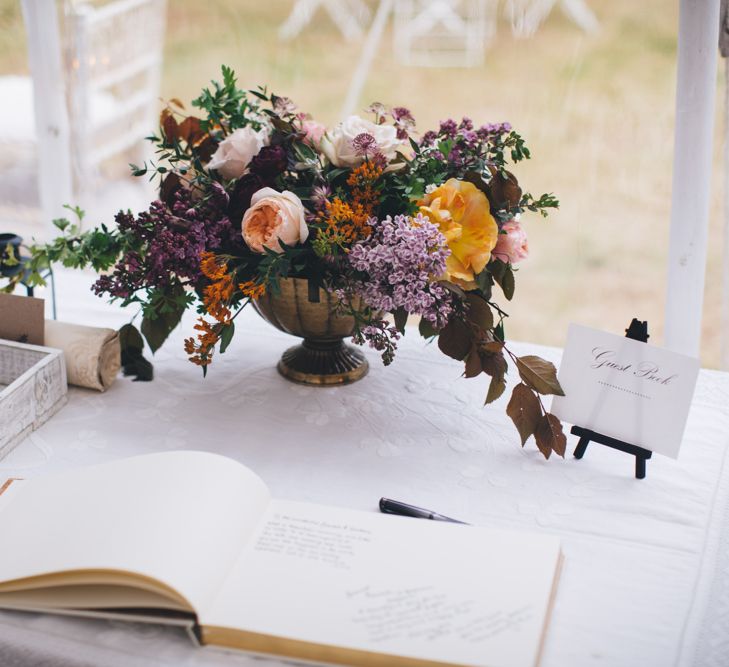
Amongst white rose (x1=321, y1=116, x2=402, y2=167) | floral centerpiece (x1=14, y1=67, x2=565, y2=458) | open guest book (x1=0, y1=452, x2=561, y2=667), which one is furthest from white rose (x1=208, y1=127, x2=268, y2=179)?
open guest book (x1=0, y1=452, x2=561, y2=667)

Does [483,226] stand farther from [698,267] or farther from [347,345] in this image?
[698,267]

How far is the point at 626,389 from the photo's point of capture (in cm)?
101

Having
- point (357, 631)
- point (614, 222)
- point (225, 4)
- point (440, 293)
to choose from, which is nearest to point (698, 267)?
point (440, 293)

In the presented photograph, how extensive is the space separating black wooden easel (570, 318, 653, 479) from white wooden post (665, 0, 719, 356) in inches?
23.8

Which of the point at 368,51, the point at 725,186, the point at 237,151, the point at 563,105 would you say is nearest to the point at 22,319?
the point at 237,151

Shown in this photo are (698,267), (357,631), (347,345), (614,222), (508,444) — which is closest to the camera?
(357,631)

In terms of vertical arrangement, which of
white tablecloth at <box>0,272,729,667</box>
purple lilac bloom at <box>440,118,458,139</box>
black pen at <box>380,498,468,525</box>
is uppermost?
purple lilac bloom at <box>440,118,458,139</box>

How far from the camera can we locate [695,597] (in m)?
A: 0.81

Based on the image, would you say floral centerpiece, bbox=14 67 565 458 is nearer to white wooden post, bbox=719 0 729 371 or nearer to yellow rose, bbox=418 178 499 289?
yellow rose, bbox=418 178 499 289

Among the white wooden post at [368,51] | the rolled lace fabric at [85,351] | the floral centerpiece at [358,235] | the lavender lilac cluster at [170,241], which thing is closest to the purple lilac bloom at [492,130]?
the floral centerpiece at [358,235]

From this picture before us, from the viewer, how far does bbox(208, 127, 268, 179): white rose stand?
43.9 inches

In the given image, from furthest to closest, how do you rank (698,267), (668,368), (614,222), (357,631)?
(614,222)
(698,267)
(668,368)
(357,631)

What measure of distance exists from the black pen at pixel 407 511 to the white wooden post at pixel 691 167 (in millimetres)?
881

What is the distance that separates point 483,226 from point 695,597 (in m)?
0.49
